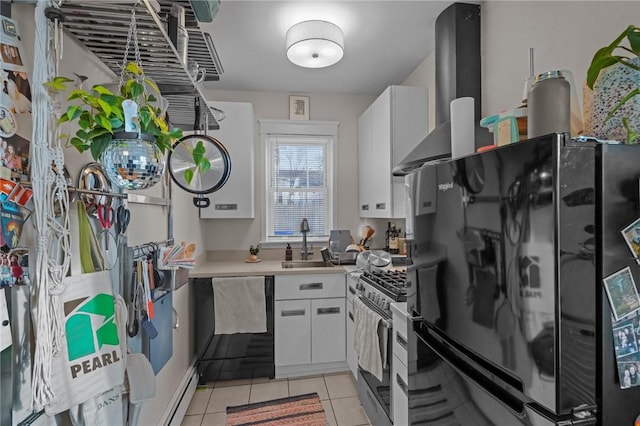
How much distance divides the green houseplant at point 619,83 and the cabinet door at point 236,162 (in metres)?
2.56

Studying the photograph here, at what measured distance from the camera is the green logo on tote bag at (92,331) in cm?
90

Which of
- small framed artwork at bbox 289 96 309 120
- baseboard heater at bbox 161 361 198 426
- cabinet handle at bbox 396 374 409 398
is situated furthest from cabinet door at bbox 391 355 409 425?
small framed artwork at bbox 289 96 309 120

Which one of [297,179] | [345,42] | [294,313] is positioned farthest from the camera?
[297,179]

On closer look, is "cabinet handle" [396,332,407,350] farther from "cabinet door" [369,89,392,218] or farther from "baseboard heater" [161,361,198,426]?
"baseboard heater" [161,361,198,426]

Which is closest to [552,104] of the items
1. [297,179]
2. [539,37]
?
[539,37]

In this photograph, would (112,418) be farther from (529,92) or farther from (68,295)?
(529,92)

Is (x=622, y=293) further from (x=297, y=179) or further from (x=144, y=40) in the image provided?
(x=297, y=179)

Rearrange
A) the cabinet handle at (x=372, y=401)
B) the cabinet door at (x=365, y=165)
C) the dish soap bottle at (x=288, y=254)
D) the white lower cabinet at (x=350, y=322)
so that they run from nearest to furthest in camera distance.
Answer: the cabinet handle at (x=372, y=401) → the white lower cabinet at (x=350, y=322) → the cabinet door at (x=365, y=165) → the dish soap bottle at (x=288, y=254)

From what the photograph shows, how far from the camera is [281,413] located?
86.6 inches

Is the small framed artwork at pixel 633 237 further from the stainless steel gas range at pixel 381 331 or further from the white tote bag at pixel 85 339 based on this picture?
the white tote bag at pixel 85 339

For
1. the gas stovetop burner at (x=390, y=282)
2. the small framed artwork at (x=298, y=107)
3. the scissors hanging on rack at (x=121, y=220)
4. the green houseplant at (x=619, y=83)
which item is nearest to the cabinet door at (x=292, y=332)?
the gas stovetop burner at (x=390, y=282)

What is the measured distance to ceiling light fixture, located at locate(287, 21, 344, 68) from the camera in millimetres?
2020

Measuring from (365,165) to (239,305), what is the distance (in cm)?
176

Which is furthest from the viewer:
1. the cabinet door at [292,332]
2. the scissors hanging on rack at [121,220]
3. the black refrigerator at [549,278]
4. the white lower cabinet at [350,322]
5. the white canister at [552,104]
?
the cabinet door at [292,332]
